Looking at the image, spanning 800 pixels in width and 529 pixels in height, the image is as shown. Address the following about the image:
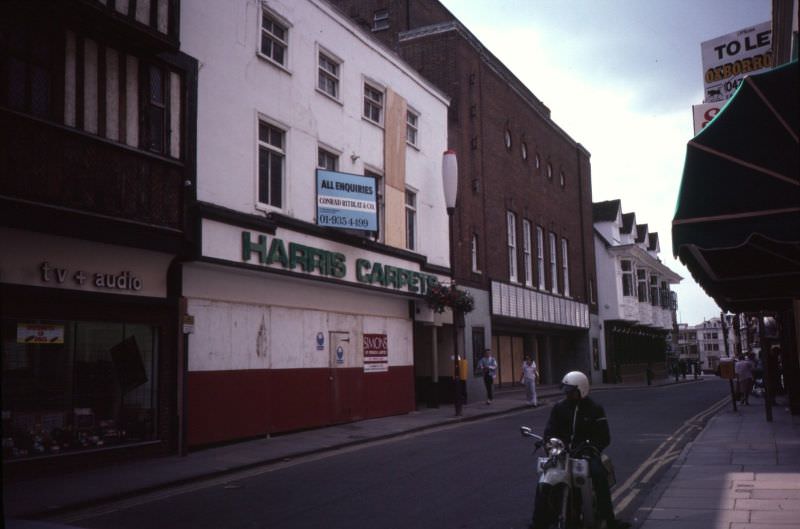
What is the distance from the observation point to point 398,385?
22.1 meters

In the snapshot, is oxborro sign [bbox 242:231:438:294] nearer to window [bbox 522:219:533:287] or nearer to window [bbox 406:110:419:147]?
window [bbox 406:110:419:147]

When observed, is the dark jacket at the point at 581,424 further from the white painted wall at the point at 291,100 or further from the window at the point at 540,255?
the window at the point at 540,255

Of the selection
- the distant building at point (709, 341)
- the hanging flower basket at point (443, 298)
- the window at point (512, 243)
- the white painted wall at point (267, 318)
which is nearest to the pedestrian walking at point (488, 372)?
the hanging flower basket at point (443, 298)

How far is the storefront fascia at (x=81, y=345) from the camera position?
1133 cm

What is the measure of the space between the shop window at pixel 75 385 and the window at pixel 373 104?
10.7m

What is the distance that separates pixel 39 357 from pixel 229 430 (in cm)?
450

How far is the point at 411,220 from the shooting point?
948 inches

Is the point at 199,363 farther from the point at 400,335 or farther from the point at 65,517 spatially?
the point at 400,335

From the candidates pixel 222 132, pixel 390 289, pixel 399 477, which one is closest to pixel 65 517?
pixel 399 477

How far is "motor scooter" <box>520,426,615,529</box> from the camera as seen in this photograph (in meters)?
6.36

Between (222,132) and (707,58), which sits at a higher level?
(707,58)

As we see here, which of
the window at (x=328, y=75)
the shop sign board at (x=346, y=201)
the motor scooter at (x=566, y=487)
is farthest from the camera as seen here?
the window at (x=328, y=75)

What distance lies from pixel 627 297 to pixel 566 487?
4343 cm

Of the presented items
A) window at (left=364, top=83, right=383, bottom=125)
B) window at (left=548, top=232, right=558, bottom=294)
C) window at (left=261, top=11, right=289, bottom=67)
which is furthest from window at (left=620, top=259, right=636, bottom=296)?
window at (left=261, top=11, right=289, bottom=67)
